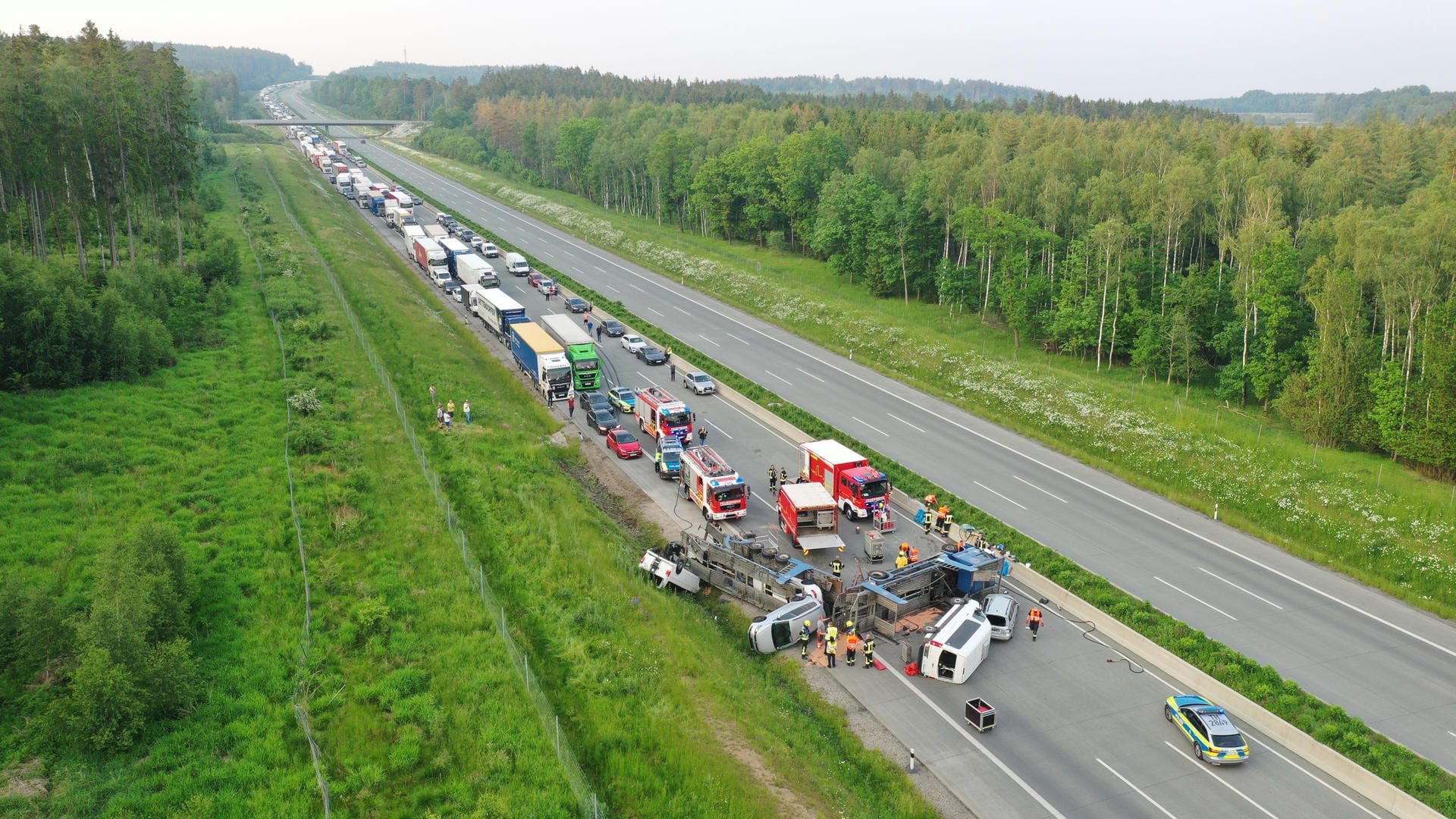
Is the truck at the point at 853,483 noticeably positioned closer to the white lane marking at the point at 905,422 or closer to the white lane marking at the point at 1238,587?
the white lane marking at the point at 905,422

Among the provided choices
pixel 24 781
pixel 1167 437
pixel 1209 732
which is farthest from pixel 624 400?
pixel 24 781

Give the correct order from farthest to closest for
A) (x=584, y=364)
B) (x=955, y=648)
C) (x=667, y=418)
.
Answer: (x=584, y=364) < (x=667, y=418) < (x=955, y=648)

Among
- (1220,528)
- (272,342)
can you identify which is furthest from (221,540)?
(1220,528)

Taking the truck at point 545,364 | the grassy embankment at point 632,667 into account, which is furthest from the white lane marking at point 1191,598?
the truck at point 545,364

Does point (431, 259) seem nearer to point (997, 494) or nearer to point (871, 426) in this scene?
point (871, 426)

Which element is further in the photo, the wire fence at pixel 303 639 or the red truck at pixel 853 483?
the red truck at pixel 853 483

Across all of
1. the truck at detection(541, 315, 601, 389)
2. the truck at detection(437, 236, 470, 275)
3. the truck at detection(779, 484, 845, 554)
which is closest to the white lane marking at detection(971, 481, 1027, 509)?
the truck at detection(779, 484, 845, 554)
